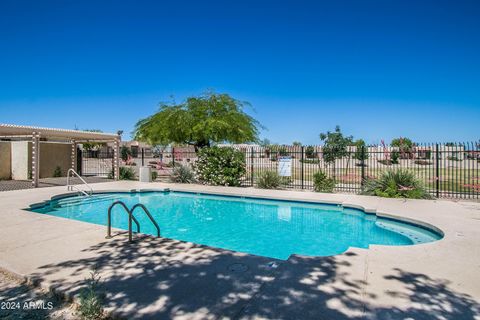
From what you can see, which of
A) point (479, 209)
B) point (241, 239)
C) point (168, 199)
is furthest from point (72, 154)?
point (479, 209)

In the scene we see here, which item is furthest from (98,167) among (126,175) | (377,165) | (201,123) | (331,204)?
(331,204)

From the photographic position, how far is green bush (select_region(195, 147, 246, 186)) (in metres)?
14.3

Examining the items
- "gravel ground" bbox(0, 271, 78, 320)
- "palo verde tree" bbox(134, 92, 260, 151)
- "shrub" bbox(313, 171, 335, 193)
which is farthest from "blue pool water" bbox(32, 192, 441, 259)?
"palo verde tree" bbox(134, 92, 260, 151)

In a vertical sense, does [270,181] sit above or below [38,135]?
below

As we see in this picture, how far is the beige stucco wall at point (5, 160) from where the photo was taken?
55.6 feet

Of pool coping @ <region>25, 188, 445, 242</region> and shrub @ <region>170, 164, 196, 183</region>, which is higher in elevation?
shrub @ <region>170, 164, 196, 183</region>

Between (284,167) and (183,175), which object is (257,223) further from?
(183,175)

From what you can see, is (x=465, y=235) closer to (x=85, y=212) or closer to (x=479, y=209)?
(x=479, y=209)

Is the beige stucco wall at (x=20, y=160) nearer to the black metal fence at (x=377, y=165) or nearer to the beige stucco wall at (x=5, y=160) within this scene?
the beige stucco wall at (x=5, y=160)

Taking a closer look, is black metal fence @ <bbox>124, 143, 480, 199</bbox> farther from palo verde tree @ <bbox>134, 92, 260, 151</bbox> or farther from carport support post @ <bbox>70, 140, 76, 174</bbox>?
carport support post @ <bbox>70, 140, 76, 174</bbox>

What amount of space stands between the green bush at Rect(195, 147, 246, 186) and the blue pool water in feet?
6.85

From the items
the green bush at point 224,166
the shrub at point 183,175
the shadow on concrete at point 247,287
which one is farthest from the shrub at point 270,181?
the shadow on concrete at point 247,287

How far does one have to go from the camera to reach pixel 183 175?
51.5 ft

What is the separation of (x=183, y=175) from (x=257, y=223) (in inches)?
311
